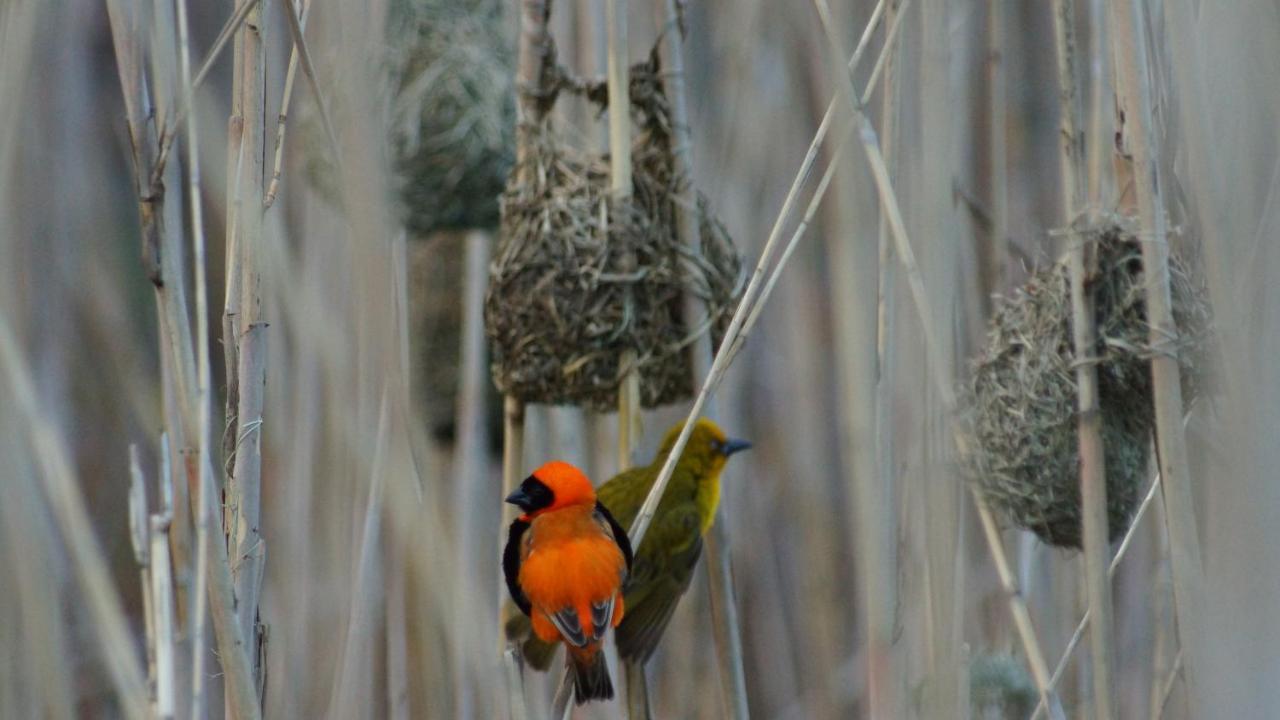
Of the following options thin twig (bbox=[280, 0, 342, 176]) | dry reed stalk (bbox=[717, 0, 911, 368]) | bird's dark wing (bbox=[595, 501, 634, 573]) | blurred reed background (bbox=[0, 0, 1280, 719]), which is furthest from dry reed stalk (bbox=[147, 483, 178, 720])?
dry reed stalk (bbox=[717, 0, 911, 368])

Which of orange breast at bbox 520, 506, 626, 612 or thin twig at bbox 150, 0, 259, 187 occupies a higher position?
thin twig at bbox 150, 0, 259, 187

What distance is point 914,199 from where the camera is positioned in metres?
2.27

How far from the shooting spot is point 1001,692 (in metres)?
2.74

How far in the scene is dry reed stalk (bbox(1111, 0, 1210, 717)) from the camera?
6.03 feet

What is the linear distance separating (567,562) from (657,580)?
0.72 m

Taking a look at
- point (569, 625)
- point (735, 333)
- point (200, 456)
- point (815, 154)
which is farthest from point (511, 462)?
point (200, 456)

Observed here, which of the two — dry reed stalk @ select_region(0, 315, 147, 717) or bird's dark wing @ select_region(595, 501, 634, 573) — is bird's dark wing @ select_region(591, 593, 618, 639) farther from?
dry reed stalk @ select_region(0, 315, 147, 717)

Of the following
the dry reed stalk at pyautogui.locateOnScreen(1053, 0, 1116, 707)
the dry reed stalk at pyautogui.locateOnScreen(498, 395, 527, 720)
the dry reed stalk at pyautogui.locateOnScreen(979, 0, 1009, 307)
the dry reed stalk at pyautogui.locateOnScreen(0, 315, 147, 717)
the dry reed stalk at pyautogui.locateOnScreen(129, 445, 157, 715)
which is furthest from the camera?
the dry reed stalk at pyautogui.locateOnScreen(498, 395, 527, 720)

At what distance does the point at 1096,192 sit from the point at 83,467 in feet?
9.88

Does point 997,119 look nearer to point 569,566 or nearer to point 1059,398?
point 1059,398

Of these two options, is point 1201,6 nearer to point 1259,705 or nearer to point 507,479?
point 1259,705

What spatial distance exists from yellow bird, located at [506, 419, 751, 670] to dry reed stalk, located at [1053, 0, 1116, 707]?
3.03 ft

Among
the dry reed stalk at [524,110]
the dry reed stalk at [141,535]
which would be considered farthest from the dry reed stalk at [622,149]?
the dry reed stalk at [141,535]

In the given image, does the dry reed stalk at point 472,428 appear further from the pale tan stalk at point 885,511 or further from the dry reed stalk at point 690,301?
the pale tan stalk at point 885,511
